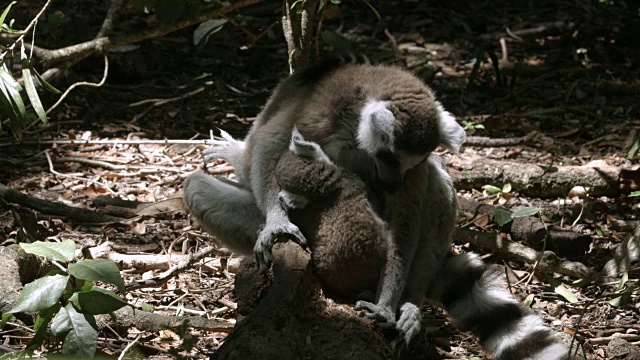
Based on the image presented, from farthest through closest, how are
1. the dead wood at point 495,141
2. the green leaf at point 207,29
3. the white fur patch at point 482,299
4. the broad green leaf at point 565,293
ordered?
the green leaf at point 207,29, the dead wood at point 495,141, the broad green leaf at point 565,293, the white fur patch at point 482,299

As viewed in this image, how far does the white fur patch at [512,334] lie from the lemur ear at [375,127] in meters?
1.13

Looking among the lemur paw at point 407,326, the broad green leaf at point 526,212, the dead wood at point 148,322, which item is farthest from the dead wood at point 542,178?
the dead wood at point 148,322

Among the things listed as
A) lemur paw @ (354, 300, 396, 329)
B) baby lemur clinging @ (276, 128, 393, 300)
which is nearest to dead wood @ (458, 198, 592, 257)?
baby lemur clinging @ (276, 128, 393, 300)

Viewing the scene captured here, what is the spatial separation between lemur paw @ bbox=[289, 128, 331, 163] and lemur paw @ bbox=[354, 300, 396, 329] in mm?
816

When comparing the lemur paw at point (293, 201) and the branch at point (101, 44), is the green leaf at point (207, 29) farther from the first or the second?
the lemur paw at point (293, 201)

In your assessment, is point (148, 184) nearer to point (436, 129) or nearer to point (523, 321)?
point (436, 129)

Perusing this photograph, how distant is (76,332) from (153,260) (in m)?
1.98

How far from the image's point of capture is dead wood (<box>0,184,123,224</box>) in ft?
18.5

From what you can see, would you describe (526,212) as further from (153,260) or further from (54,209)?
(54,209)

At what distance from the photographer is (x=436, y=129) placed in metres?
4.29

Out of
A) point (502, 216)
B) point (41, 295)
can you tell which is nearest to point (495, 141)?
point (502, 216)

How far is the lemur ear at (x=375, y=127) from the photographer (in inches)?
163

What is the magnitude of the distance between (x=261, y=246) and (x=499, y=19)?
701 centimetres

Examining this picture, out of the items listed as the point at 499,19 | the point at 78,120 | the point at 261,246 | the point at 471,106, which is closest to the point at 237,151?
the point at 261,246
